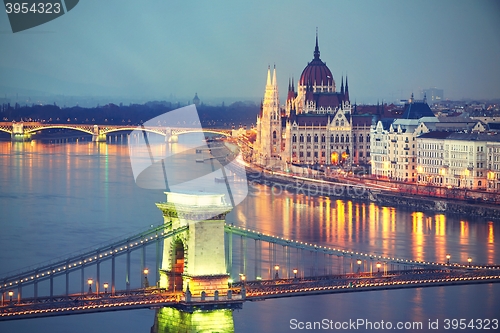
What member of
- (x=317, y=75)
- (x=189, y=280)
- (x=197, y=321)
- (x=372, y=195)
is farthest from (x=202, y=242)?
(x=317, y=75)

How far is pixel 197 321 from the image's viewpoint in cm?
1277

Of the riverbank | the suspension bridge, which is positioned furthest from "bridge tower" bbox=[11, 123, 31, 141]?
the suspension bridge

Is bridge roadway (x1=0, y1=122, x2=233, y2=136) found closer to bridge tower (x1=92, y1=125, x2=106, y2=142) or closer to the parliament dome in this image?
bridge tower (x1=92, y1=125, x2=106, y2=142)

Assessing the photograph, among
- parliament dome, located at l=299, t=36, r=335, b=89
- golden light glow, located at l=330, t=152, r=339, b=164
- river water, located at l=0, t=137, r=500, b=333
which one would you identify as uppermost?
parliament dome, located at l=299, t=36, r=335, b=89

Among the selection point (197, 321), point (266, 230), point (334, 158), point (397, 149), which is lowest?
point (266, 230)

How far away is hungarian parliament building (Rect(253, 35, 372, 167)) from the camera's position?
137 feet

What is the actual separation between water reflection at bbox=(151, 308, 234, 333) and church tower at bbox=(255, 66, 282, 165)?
29625 millimetres

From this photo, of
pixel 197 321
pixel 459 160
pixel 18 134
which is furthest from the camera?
pixel 18 134

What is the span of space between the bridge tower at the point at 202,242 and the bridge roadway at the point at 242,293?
0.43ft

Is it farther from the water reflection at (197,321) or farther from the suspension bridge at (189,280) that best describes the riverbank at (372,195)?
the water reflection at (197,321)

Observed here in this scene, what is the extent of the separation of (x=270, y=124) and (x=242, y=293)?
102 ft

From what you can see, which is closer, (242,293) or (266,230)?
(242,293)

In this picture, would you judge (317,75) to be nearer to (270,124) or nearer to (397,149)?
(270,124)

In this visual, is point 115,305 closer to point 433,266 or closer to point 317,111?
point 433,266
